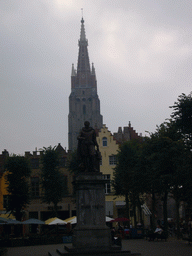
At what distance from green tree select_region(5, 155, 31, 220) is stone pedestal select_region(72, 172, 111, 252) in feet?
90.5

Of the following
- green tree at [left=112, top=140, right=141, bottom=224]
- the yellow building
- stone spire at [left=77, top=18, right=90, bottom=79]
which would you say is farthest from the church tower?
green tree at [left=112, top=140, right=141, bottom=224]

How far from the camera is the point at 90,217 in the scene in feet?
63.1

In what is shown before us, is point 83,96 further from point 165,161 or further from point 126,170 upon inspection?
point 165,161

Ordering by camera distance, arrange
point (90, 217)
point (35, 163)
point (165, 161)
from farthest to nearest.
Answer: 1. point (35, 163)
2. point (165, 161)
3. point (90, 217)

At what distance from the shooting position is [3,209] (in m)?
54.4

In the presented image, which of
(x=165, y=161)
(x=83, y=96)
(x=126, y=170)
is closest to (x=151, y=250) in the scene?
(x=165, y=161)

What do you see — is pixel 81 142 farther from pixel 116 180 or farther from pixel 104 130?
pixel 104 130

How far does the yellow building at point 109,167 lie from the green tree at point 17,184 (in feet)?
42.5

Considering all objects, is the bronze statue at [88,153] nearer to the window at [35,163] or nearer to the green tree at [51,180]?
the green tree at [51,180]

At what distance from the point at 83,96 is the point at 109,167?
106 meters

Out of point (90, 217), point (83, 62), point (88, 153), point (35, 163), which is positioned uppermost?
point (83, 62)

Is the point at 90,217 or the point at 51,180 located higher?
the point at 51,180

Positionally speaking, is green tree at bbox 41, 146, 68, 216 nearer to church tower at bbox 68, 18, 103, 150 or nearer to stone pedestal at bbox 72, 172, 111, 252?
stone pedestal at bbox 72, 172, 111, 252

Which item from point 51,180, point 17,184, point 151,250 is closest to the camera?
point 151,250
